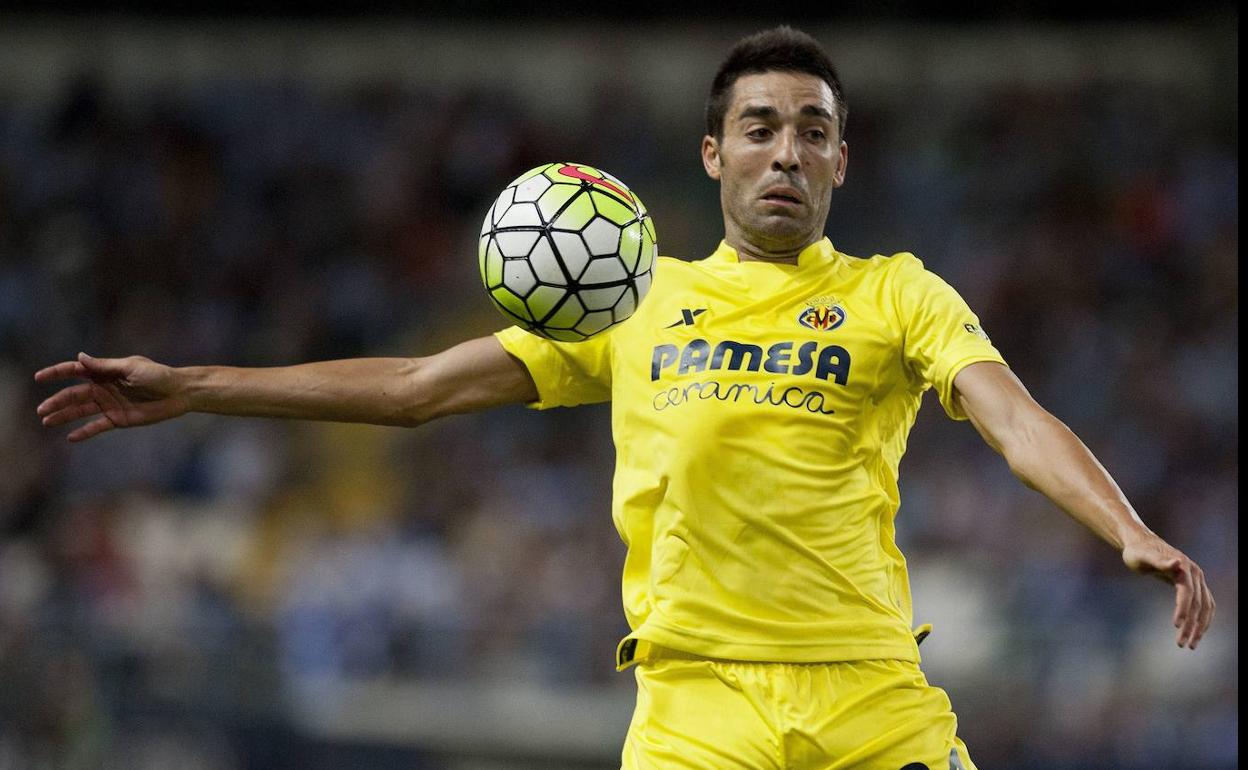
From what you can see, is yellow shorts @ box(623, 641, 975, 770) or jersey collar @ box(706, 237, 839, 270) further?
jersey collar @ box(706, 237, 839, 270)

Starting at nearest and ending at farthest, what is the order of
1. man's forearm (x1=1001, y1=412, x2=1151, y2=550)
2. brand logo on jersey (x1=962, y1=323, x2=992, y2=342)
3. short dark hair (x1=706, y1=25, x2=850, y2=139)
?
man's forearm (x1=1001, y1=412, x2=1151, y2=550), brand logo on jersey (x1=962, y1=323, x2=992, y2=342), short dark hair (x1=706, y1=25, x2=850, y2=139)

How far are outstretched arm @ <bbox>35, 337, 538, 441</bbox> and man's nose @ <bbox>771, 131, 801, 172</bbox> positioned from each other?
93cm

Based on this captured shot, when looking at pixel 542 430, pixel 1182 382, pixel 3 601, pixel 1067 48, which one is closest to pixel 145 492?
pixel 3 601

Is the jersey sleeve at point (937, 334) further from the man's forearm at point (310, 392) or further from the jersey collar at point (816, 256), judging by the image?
the man's forearm at point (310, 392)

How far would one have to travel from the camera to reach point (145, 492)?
41.8 ft

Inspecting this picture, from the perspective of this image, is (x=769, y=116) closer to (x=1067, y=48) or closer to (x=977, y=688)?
(x=977, y=688)

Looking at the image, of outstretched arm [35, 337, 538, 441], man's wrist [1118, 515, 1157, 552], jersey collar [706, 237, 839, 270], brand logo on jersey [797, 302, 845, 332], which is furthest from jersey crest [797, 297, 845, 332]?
man's wrist [1118, 515, 1157, 552]

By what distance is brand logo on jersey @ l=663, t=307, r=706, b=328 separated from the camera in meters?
4.62

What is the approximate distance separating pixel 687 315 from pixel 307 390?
1.11 meters

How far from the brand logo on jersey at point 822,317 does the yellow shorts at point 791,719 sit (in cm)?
90

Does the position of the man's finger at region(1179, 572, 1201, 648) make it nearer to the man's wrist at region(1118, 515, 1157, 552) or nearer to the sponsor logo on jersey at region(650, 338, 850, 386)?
the man's wrist at region(1118, 515, 1157, 552)

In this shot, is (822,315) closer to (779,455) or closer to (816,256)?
(816,256)

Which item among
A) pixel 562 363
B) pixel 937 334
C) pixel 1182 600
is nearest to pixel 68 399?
pixel 562 363

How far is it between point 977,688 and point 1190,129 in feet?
27.6
